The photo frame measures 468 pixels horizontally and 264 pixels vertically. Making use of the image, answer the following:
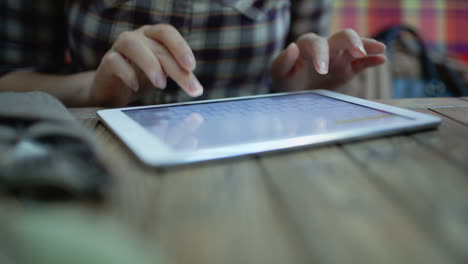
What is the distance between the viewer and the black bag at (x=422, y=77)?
87 cm

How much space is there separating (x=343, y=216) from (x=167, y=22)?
0.48 meters

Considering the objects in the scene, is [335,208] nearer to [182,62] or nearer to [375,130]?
[375,130]

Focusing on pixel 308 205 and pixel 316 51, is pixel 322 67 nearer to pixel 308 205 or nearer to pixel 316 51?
pixel 316 51

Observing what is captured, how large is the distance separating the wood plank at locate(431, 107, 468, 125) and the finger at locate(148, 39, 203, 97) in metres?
0.23

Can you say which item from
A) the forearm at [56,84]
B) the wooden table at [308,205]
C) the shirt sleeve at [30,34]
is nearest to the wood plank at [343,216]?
the wooden table at [308,205]

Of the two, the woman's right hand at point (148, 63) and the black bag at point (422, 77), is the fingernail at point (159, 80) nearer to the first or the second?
the woman's right hand at point (148, 63)

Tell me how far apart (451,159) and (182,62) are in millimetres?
235

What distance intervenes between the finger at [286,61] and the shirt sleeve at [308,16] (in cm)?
24

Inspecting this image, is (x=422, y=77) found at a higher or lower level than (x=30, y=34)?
lower

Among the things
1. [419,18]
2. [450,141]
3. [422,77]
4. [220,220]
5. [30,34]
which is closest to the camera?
[220,220]

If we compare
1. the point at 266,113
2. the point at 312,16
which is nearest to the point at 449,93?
the point at 312,16

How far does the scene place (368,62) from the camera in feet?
1.53

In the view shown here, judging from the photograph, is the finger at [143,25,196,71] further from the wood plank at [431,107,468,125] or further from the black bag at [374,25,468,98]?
the black bag at [374,25,468,98]

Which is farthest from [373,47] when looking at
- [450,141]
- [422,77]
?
[422,77]
